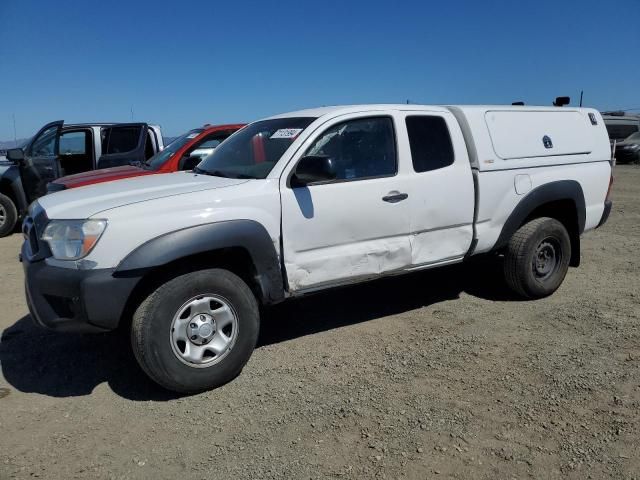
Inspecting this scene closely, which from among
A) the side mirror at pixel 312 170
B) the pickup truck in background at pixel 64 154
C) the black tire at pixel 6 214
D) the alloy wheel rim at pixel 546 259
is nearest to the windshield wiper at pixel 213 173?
the side mirror at pixel 312 170

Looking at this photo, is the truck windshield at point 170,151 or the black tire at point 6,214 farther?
the black tire at point 6,214

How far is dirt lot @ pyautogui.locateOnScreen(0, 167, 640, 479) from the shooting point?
9.38 ft

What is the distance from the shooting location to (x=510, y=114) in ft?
16.5

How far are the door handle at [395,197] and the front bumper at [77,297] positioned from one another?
6.30ft

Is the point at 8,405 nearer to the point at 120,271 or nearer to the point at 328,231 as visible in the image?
the point at 120,271

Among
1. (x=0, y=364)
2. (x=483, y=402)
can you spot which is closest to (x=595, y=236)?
(x=483, y=402)

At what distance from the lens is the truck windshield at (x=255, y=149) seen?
13.3 feet

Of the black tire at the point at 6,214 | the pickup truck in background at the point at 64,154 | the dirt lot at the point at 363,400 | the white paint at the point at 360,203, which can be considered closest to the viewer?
the dirt lot at the point at 363,400

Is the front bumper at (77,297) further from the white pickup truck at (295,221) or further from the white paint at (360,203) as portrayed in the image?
the white paint at (360,203)

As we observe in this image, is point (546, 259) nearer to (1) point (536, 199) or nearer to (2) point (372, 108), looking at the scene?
(1) point (536, 199)

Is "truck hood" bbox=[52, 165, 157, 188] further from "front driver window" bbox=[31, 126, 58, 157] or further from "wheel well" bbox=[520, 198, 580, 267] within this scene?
"wheel well" bbox=[520, 198, 580, 267]

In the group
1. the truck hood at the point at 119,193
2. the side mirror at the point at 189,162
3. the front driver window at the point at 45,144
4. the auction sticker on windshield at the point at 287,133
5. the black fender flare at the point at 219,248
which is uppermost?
the front driver window at the point at 45,144

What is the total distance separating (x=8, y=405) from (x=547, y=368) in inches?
143

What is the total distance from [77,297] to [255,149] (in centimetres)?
180
